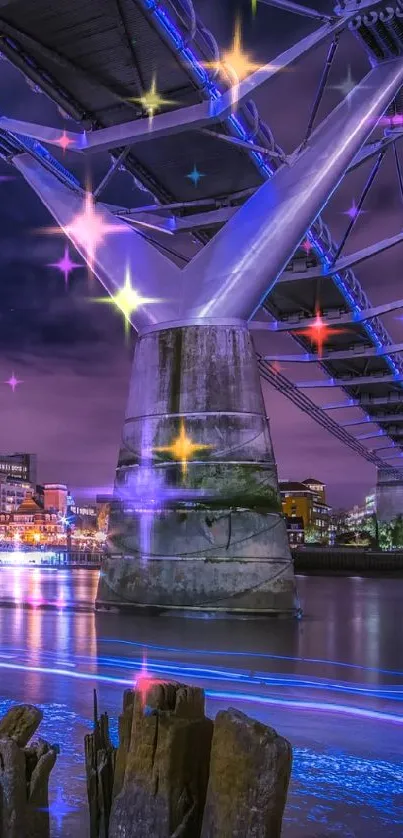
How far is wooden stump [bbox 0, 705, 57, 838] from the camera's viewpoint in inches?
166

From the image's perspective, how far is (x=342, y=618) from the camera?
72.9ft

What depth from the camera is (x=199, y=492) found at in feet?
60.5

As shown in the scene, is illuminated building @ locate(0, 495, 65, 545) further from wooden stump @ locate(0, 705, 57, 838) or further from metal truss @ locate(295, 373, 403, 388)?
wooden stump @ locate(0, 705, 57, 838)

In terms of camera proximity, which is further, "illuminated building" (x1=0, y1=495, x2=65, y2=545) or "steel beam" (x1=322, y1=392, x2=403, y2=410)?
"illuminated building" (x1=0, y1=495, x2=65, y2=545)

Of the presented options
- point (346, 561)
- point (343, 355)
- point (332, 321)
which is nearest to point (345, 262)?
point (332, 321)

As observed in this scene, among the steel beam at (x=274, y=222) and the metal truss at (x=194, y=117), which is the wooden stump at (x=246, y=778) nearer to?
the metal truss at (x=194, y=117)

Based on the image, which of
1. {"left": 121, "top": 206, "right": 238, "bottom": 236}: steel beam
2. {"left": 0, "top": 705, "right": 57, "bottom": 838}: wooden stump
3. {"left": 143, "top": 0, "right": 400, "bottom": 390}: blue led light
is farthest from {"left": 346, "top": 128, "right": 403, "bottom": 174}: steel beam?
Answer: {"left": 0, "top": 705, "right": 57, "bottom": 838}: wooden stump

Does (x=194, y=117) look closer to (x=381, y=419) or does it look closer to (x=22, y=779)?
(x=22, y=779)

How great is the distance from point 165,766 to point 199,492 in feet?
47.0

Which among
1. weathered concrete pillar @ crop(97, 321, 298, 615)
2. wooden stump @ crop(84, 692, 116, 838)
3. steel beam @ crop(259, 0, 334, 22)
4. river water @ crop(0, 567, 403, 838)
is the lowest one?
river water @ crop(0, 567, 403, 838)

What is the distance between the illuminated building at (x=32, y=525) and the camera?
166613 millimetres

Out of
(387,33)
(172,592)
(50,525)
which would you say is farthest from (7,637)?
(50,525)

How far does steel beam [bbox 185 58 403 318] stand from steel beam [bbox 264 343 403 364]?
90.5 ft

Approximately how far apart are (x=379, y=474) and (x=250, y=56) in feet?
260
